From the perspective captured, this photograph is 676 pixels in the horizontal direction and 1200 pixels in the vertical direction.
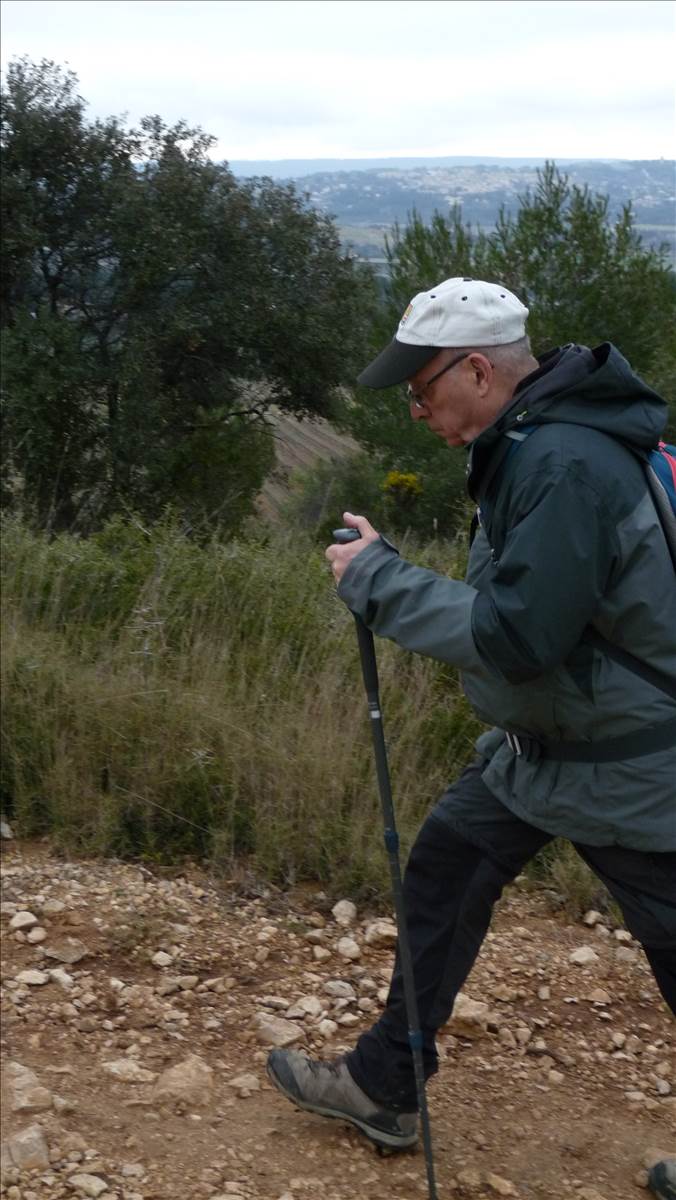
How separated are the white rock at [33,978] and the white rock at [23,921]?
254 mm

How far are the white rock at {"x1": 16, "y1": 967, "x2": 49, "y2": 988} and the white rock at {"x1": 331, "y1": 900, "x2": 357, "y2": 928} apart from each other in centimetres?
93

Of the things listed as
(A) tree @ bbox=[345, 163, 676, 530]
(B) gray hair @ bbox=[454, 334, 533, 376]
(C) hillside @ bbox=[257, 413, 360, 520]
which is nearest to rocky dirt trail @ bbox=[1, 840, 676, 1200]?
(B) gray hair @ bbox=[454, 334, 533, 376]

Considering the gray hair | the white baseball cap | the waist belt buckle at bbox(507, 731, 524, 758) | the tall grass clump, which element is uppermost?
the white baseball cap

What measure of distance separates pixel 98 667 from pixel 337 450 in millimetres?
24424

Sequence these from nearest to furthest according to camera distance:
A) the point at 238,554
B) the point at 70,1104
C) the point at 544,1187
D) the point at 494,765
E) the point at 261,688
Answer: the point at 494,765, the point at 544,1187, the point at 70,1104, the point at 261,688, the point at 238,554

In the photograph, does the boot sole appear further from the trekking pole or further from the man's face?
the man's face

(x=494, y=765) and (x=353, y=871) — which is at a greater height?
(x=494, y=765)

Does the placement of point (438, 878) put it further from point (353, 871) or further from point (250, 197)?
point (250, 197)

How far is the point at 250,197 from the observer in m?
21.5

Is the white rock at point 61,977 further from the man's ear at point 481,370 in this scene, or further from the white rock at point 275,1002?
the man's ear at point 481,370

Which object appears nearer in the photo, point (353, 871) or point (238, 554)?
point (353, 871)

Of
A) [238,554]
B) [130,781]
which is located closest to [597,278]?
[238,554]

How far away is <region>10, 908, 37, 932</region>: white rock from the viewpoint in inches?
155

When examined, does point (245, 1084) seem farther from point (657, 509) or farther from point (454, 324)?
point (454, 324)
